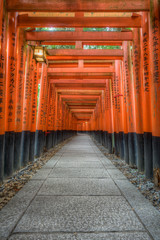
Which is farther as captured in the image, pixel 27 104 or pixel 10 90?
pixel 27 104

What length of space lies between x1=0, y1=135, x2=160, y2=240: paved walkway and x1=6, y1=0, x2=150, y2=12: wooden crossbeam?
4.02 m

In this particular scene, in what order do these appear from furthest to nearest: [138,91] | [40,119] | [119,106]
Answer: [40,119], [119,106], [138,91]

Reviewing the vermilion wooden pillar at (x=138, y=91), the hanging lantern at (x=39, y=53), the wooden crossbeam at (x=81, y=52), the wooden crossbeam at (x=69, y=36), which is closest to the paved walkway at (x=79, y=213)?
the vermilion wooden pillar at (x=138, y=91)

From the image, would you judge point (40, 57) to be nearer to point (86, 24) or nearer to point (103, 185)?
point (86, 24)

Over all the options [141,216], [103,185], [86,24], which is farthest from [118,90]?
[141,216]

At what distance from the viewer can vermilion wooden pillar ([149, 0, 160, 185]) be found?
341cm

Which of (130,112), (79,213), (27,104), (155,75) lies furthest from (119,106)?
(79,213)

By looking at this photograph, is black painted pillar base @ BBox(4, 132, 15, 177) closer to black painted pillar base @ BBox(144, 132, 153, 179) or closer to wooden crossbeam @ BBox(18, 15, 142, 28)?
wooden crossbeam @ BBox(18, 15, 142, 28)

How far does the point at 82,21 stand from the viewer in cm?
456

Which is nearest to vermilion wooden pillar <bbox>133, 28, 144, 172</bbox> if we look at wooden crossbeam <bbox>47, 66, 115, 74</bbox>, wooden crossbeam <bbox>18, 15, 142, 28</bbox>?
wooden crossbeam <bbox>18, 15, 142, 28</bbox>

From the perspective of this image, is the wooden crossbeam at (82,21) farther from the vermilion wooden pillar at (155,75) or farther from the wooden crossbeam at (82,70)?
the wooden crossbeam at (82,70)

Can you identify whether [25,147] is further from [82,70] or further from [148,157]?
[82,70]

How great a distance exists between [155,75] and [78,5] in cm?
243

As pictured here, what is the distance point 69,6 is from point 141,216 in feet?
14.5
